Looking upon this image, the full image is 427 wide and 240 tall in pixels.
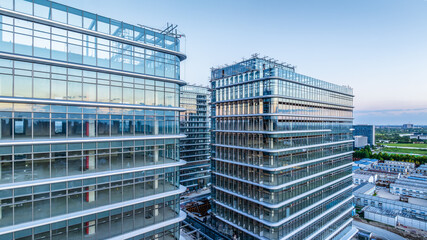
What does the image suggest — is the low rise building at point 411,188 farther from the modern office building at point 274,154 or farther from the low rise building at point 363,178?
the modern office building at point 274,154

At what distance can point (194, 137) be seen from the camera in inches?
2409

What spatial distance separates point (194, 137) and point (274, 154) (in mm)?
36120

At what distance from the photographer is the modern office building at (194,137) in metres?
59.5

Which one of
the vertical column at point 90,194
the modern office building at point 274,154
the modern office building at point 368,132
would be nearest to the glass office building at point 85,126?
the vertical column at point 90,194

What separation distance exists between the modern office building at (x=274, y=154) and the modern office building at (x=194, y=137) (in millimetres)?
24636

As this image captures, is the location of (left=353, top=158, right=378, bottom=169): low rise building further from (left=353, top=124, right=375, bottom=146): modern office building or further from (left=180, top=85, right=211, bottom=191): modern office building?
(left=353, top=124, right=375, bottom=146): modern office building

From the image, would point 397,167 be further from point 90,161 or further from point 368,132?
point 90,161

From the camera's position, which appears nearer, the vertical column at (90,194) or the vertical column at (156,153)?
the vertical column at (90,194)

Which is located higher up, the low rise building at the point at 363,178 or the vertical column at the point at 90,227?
the vertical column at the point at 90,227

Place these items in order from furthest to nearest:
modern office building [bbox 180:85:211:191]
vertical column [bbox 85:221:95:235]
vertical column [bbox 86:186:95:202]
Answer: modern office building [bbox 180:85:211:191], vertical column [bbox 86:186:95:202], vertical column [bbox 85:221:95:235]

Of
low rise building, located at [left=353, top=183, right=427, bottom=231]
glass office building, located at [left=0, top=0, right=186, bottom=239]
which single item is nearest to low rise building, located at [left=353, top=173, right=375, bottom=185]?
low rise building, located at [left=353, top=183, right=427, bottom=231]

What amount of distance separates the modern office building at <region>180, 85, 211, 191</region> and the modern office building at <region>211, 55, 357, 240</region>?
80.8ft

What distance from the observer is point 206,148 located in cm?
6350

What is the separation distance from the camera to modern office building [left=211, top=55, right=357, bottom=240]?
2770 centimetres
